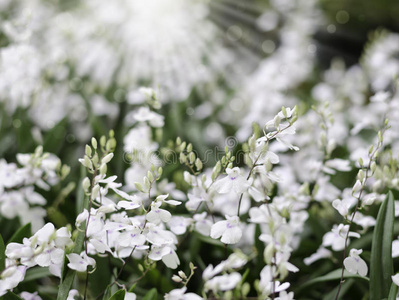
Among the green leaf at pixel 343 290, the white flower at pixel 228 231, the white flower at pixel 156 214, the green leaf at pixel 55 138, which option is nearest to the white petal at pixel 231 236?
the white flower at pixel 228 231

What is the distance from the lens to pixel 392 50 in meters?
2.05

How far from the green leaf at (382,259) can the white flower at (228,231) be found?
1.02 ft

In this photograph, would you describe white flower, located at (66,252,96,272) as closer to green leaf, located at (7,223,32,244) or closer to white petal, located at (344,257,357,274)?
green leaf, located at (7,223,32,244)

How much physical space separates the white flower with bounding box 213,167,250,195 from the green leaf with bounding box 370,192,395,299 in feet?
1.06

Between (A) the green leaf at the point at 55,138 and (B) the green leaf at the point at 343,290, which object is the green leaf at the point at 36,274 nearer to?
(A) the green leaf at the point at 55,138

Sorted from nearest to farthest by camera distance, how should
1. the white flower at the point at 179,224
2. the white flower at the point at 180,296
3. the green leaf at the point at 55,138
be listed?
the white flower at the point at 180,296, the white flower at the point at 179,224, the green leaf at the point at 55,138

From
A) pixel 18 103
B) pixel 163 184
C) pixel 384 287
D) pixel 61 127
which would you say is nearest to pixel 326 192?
pixel 384 287

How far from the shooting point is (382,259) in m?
0.82

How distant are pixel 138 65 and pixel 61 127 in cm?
95

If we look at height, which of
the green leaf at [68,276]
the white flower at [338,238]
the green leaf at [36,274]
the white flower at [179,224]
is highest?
the white flower at [338,238]

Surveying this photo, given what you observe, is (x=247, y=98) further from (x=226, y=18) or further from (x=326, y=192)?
(x=226, y=18)

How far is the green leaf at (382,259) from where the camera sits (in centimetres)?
81

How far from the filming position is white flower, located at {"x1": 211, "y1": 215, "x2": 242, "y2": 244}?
71cm

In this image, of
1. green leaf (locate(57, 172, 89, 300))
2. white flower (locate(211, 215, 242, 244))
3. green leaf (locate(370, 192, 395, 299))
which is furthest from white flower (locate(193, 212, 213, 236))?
green leaf (locate(370, 192, 395, 299))
